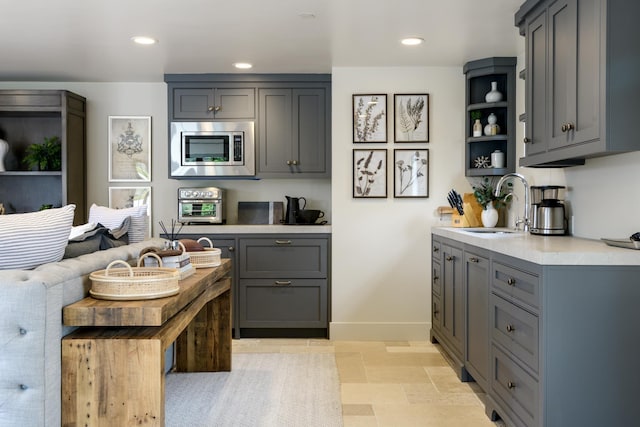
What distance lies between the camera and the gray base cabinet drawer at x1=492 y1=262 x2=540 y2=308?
2377 millimetres

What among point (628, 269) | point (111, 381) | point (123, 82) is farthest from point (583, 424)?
point (123, 82)

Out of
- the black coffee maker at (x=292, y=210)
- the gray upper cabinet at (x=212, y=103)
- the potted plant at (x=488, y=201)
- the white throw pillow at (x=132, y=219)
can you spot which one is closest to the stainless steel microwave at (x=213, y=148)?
the gray upper cabinet at (x=212, y=103)

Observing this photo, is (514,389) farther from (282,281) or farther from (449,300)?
(282,281)

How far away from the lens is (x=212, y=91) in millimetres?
5043

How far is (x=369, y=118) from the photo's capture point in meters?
4.82

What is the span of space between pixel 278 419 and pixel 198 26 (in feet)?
8.07

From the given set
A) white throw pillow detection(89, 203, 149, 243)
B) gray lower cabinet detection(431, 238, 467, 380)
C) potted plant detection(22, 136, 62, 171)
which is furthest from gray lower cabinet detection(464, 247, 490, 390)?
potted plant detection(22, 136, 62, 171)

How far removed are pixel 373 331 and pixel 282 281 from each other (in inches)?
35.2

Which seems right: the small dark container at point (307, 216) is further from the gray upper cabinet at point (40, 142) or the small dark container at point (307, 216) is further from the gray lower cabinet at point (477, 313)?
the gray upper cabinet at point (40, 142)

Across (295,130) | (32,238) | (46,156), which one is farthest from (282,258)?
(32,238)

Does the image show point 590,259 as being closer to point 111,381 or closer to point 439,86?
point 111,381

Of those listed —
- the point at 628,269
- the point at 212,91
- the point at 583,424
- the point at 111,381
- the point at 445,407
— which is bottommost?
the point at 445,407

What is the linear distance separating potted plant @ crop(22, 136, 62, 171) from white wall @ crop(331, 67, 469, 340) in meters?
2.51

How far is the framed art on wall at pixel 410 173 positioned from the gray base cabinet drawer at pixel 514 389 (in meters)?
2.04
